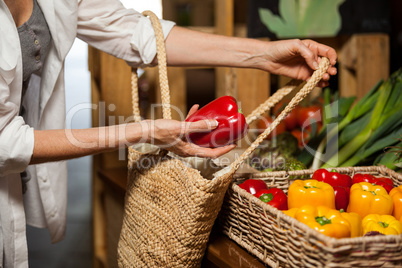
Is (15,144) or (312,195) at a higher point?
(15,144)

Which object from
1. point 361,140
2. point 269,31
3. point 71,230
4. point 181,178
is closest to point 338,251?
point 181,178

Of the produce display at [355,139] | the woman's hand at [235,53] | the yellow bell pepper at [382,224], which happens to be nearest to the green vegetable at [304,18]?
the produce display at [355,139]

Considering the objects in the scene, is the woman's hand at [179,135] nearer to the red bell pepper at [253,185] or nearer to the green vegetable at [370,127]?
the red bell pepper at [253,185]

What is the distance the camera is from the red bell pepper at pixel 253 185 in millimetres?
1186

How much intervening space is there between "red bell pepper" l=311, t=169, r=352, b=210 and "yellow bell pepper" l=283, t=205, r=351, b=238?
169mm

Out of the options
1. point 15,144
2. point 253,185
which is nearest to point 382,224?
point 253,185

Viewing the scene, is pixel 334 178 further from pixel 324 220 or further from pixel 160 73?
pixel 160 73

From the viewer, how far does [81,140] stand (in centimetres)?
106

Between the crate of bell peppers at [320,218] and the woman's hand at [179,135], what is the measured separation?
12 cm

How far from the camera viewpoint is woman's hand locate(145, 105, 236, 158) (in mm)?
1042

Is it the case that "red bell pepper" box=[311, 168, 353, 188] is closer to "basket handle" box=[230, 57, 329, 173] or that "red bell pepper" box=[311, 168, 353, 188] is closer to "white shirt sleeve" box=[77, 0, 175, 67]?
"basket handle" box=[230, 57, 329, 173]

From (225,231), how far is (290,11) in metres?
1.65

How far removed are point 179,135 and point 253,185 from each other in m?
0.27

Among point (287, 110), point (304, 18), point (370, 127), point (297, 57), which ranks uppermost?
point (304, 18)
